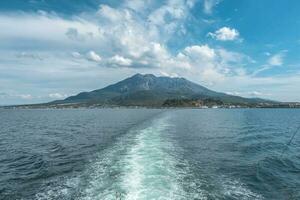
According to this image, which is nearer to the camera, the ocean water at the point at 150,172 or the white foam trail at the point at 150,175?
the white foam trail at the point at 150,175

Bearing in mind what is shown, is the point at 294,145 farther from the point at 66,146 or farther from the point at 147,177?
the point at 66,146

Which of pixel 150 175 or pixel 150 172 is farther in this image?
pixel 150 172

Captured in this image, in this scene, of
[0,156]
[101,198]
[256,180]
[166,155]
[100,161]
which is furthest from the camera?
[0,156]

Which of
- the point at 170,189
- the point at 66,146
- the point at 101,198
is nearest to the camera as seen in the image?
the point at 101,198

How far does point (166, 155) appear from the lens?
28.7 meters

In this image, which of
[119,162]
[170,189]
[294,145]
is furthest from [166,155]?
[294,145]

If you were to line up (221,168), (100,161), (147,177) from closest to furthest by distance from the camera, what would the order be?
(147,177) < (221,168) < (100,161)

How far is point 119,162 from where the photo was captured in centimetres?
2561

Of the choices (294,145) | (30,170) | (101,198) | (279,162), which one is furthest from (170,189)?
(294,145)

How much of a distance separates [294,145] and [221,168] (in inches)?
779

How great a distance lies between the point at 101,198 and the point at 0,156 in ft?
66.7

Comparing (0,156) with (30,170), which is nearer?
(30,170)

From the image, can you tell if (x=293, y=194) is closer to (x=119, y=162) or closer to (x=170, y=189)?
(x=170, y=189)

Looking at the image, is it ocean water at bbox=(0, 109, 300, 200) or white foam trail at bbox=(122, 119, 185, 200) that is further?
ocean water at bbox=(0, 109, 300, 200)
